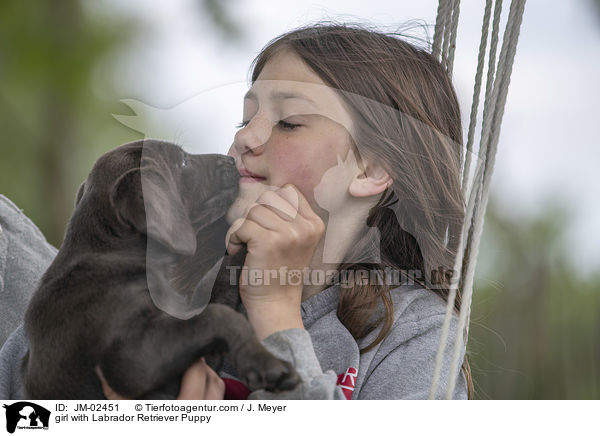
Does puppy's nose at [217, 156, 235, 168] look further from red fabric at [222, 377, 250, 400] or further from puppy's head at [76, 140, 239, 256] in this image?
red fabric at [222, 377, 250, 400]

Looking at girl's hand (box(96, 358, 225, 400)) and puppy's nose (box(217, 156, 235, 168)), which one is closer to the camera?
girl's hand (box(96, 358, 225, 400))

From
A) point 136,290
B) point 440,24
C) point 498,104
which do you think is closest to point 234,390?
point 136,290

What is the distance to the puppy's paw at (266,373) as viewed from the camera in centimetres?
101

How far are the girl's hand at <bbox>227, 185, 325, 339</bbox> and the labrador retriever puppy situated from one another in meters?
0.05

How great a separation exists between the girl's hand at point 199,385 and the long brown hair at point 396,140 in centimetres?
39

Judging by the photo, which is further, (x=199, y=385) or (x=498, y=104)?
(x=498, y=104)

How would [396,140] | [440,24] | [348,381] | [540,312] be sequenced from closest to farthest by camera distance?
[348,381] → [396,140] → [440,24] → [540,312]

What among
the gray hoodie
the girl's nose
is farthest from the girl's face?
the gray hoodie

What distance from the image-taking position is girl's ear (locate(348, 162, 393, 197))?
1.30 meters

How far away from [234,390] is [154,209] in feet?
1.15

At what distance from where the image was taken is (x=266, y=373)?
39.8 inches

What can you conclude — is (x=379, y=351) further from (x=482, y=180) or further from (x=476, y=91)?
(x=476, y=91)
